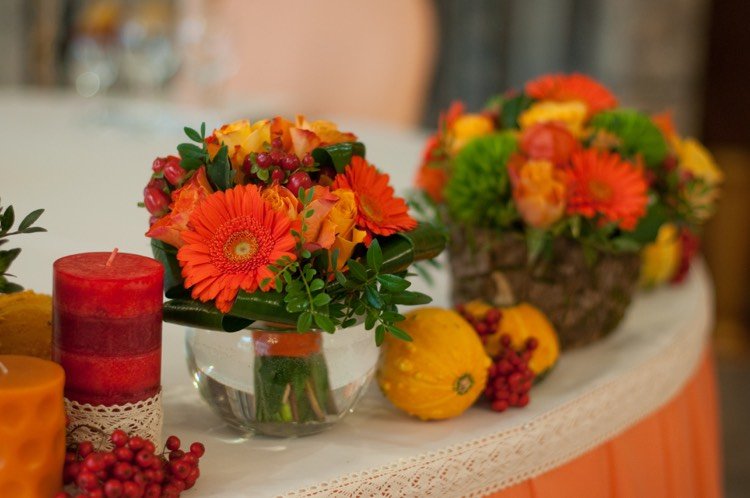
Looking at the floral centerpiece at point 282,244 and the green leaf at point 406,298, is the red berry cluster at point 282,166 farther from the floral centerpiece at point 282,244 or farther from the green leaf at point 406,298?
the green leaf at point 406,298

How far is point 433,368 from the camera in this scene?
863 millimetres

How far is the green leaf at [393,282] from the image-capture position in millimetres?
755

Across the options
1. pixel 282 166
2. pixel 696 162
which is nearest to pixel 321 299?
pixel 282 166

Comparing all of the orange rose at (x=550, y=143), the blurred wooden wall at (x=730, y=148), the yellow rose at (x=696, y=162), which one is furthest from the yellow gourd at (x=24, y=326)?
the blurred wooden wall at (x=730, y=148)

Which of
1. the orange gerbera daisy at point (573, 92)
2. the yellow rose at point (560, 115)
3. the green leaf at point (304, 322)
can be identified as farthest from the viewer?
the orange gerbera daisy at point (573, 92)

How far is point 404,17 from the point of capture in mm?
2770

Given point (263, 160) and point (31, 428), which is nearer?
point (31, 428)

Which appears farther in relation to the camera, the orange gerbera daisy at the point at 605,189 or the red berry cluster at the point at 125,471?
the orange gerbera daisy at the point at 605,189

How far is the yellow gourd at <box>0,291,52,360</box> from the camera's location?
2.51 ft

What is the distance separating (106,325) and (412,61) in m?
2.19

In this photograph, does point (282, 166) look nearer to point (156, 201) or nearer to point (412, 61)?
point (156, 201)

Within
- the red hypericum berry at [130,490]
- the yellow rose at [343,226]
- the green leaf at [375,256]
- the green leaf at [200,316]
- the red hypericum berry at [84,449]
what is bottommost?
the red hypericum berry at [130,490]

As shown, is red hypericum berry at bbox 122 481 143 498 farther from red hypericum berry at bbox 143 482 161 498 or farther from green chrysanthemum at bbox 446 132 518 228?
green chrysanthemum at bbox 446 132 518 228

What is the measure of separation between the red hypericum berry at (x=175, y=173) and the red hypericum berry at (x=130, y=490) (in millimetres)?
241
